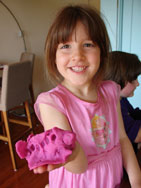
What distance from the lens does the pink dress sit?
620mm

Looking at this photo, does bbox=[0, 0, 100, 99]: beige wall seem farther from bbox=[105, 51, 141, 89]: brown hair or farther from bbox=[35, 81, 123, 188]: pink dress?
bbox=[35, 81, 123, 188]: pink dress

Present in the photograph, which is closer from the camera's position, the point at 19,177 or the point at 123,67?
the point at 123,67

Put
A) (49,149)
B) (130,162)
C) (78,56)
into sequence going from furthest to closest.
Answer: (130,162) → (78,56) → (49,149)

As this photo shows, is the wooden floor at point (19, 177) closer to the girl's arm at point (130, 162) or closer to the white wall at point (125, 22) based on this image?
the girl's arm at point (130, 162)

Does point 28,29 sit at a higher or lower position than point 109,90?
higher

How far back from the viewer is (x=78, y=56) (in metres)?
0.57

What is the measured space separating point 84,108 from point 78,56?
20 cm

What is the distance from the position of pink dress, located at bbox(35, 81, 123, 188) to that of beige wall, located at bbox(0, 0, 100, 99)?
1888 millimetres

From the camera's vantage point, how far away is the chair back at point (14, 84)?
1571 mm

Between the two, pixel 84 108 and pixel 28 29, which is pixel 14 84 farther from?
pixel 28 29

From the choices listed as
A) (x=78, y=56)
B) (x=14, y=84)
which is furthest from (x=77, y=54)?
(x=14, y=84)

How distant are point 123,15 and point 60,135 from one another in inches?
86.5

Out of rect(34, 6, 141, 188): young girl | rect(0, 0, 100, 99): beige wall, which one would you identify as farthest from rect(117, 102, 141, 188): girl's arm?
rect(0, 0, 100, 99): beige wall

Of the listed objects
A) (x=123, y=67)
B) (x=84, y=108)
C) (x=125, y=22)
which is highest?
(x=125, y=22)
